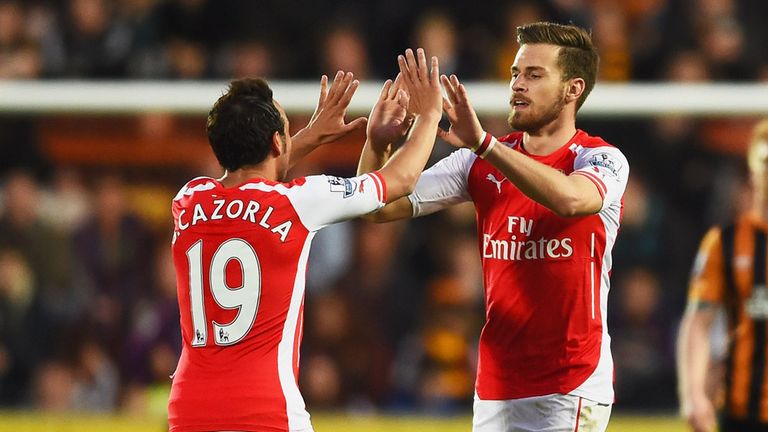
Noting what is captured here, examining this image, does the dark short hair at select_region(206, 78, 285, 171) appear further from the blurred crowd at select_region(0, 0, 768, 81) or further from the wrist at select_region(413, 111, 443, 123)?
the blurred crowd at select_region(0, 0, 768, 81)

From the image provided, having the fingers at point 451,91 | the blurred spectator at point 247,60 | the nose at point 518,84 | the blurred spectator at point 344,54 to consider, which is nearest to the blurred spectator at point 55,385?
the blurred spectator at point 247,60

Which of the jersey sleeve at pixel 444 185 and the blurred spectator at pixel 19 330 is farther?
the blurred spectator at pixel 19 330

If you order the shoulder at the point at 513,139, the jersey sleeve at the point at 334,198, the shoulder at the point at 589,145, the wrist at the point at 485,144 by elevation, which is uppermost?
the shoulder at the point at 513,139

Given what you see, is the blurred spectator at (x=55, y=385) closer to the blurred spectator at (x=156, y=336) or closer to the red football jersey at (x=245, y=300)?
the blurred spectator at (x=156, y=336)

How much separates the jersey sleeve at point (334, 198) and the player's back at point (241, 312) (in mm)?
43

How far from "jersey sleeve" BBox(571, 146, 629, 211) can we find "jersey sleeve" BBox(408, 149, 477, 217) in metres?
0.49

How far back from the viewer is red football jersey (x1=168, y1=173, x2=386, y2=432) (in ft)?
14.0

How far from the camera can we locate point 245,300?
170 inches

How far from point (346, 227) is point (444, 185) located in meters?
3.93

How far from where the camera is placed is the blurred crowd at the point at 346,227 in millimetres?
8305

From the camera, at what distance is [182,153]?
897 cm

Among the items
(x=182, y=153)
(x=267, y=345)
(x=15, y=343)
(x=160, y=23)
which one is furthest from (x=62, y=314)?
(x=267, y=345)

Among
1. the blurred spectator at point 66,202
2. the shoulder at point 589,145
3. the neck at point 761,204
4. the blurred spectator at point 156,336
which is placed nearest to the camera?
the shoulder at point 589,145

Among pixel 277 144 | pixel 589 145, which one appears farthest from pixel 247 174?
pixel 589 145
